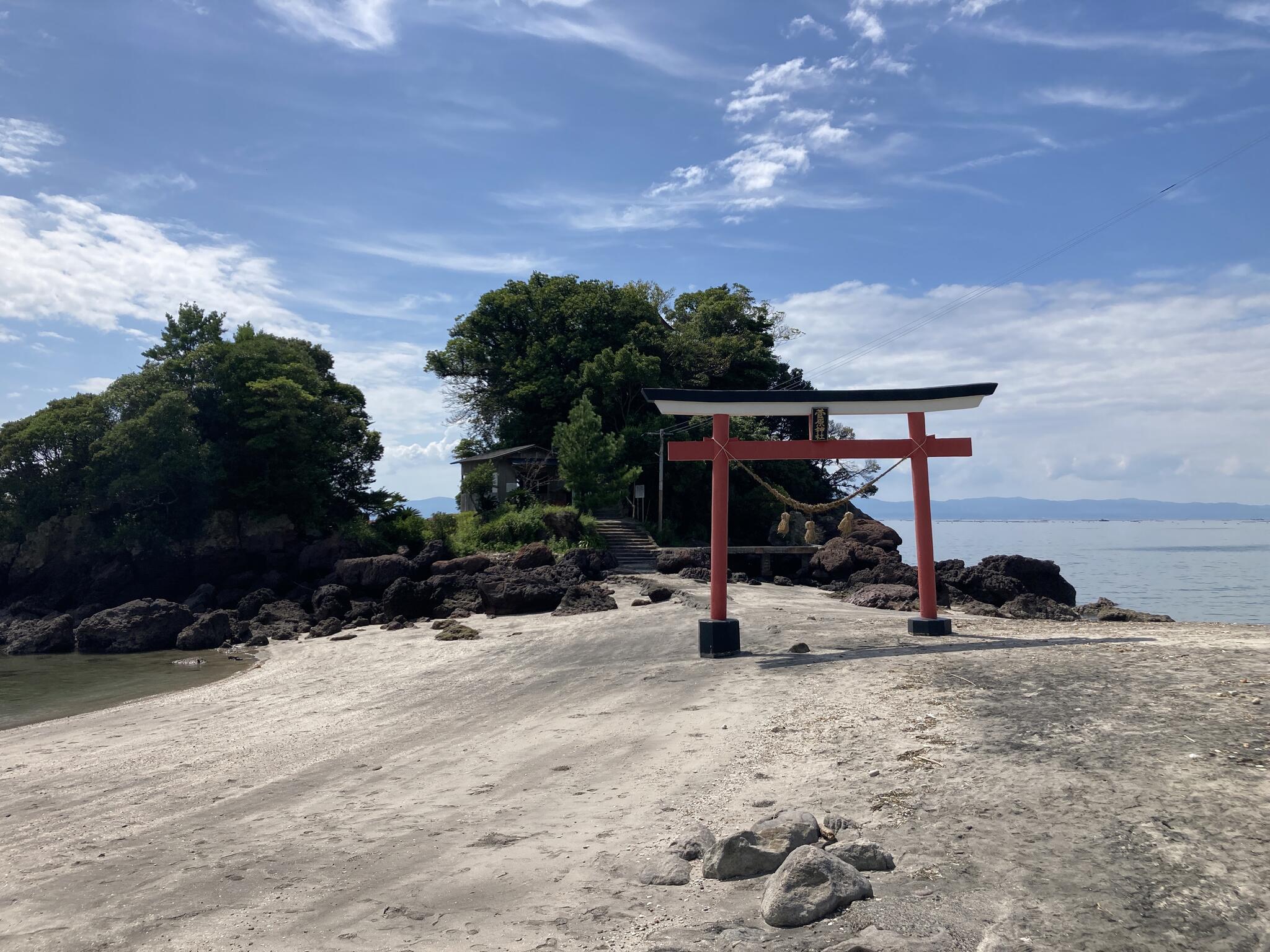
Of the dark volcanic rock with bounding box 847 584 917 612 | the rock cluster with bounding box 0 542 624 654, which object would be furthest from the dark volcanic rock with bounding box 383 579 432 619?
the dark volcanic rock with bounding box 847 584 917 612

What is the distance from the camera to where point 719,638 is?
13.9m

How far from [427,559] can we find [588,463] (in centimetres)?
958

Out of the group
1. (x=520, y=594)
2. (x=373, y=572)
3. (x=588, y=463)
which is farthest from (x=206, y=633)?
(x=588, y=463)

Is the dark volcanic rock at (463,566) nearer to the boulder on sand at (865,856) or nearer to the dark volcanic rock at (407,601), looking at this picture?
the dark volcanic rock at (407,601)

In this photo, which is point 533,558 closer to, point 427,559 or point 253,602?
point 427,559

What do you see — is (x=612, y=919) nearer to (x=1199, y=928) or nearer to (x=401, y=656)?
(x=1199, y=928)

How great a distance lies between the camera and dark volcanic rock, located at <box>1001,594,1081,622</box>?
67.2ft

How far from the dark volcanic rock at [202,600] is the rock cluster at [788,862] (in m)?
26.8

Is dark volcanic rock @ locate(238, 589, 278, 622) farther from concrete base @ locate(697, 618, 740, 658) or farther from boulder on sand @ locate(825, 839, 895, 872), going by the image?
boulder on sand @ locate(825, 839, 895, 872)

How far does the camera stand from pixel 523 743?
Answer: 9.84 m

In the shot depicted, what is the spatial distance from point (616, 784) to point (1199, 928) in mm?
4628

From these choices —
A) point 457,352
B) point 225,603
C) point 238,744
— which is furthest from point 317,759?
point 457,352

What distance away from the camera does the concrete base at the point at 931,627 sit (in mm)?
14734

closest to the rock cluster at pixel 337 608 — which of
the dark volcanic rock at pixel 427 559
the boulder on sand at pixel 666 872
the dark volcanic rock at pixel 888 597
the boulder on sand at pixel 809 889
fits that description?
the dark volcanic rock at pixel 427 559
